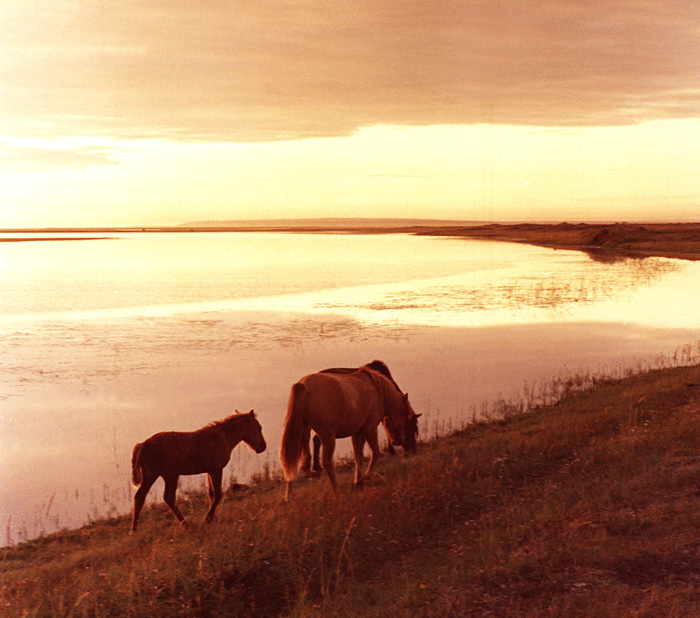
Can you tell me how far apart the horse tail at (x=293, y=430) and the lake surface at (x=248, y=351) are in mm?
2973

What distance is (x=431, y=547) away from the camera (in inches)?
307

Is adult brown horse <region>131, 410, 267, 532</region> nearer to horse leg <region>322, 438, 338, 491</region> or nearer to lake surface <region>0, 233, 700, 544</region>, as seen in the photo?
horse leg <region>322, 438, 338, 491</region>

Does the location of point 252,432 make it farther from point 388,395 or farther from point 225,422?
point 388,395

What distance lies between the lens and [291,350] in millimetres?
21828

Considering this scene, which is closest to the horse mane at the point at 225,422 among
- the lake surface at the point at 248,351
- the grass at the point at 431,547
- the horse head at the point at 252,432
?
the horse head at the point at 252,432

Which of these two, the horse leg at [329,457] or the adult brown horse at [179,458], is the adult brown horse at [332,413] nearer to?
the horse leg at [329,457]

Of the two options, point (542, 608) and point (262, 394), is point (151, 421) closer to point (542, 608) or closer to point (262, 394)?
point (262, 394)

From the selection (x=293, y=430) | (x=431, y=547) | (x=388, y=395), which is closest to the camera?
(x=431, y=547)

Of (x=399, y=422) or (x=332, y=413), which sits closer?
(x=332, y=413)

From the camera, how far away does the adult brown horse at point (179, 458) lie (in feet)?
28.4

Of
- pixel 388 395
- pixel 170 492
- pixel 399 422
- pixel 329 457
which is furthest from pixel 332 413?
pixel 170 492

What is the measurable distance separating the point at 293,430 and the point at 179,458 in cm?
169

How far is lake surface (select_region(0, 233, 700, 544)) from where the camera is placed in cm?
1299

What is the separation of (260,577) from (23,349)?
17.8 m
